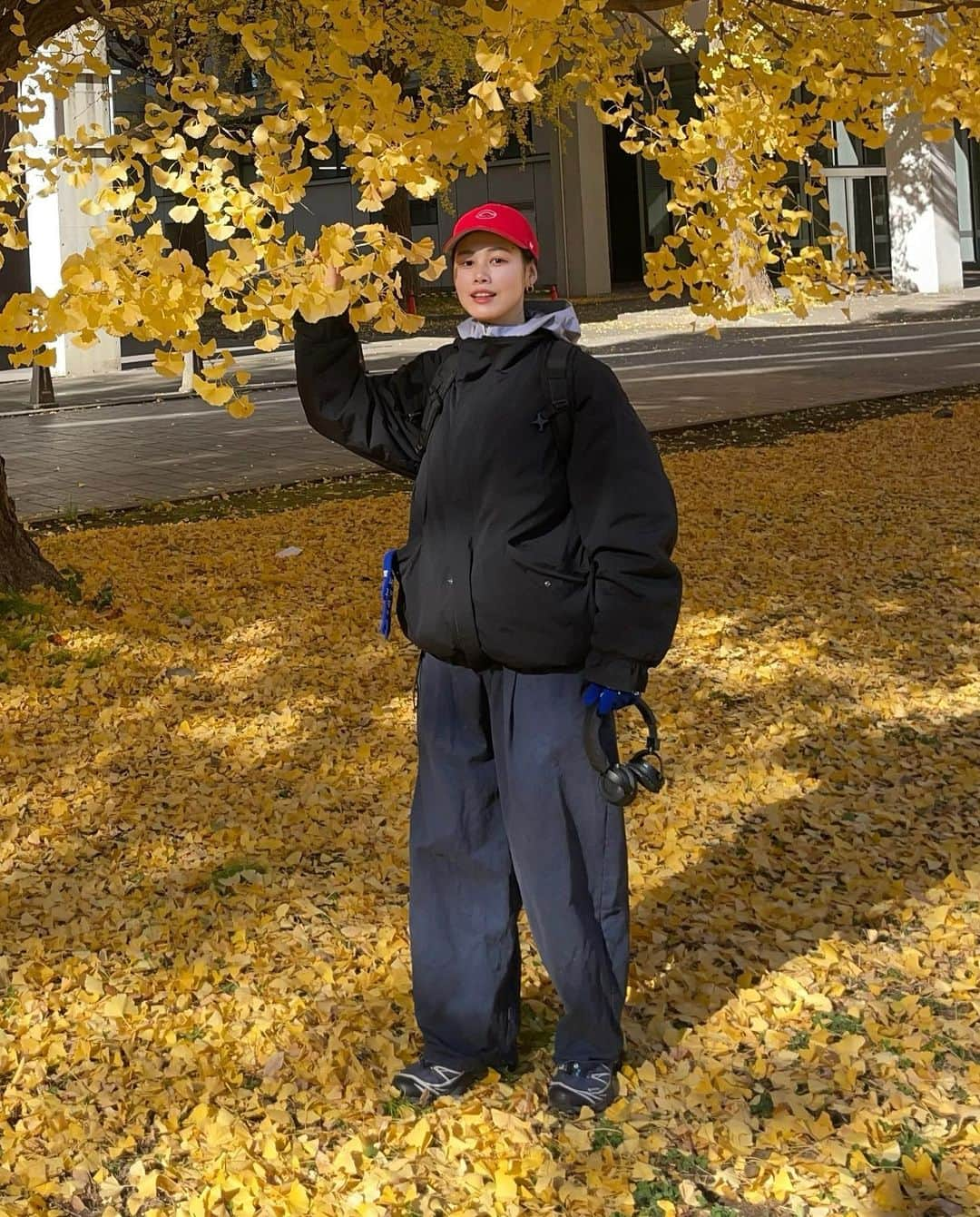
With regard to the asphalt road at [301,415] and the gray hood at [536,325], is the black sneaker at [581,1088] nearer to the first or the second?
the gray hood at [536,325]

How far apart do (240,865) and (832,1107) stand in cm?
199

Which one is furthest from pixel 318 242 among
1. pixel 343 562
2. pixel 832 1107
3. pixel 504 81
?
pixel 343 562

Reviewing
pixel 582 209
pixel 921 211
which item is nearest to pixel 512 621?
pixel 921 211

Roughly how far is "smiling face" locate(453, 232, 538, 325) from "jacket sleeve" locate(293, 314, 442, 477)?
236mm

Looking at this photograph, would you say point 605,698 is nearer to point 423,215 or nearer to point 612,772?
point 612,772

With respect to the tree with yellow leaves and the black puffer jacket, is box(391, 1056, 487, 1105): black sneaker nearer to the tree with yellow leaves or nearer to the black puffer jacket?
the black puffer jacket

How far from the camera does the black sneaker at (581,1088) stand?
3.17m

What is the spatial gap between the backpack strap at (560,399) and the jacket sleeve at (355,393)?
339mm

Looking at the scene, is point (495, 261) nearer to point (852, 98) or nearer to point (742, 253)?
point (742, 253)

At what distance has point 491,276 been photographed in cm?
299

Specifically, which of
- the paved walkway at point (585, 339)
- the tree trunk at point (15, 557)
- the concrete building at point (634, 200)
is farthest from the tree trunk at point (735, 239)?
the concrete building at point (634, 200)

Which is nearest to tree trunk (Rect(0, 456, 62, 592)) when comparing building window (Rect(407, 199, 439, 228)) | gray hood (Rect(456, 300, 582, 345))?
gray hood (Rect(456, 300, 582, 345))

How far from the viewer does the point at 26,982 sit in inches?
152

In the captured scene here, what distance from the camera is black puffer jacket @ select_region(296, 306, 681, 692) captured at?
293 centimetres
